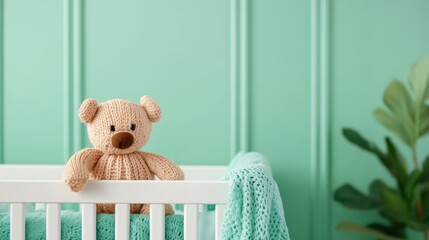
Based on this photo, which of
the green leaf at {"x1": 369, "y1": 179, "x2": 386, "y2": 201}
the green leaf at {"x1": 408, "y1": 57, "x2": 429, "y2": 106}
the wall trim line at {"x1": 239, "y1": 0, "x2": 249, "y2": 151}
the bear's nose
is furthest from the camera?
the wall trim line at {"x1": 239, "y1": 0, "x2": 249, "y2": 151}

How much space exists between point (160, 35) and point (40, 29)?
0.40 m

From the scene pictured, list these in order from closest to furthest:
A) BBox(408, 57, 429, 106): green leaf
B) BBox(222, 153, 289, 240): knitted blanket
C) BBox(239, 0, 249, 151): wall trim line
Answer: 1. BBox(222, 153, 289, 240): knitted blanket
2. BBox(408, 57, 429, 106): green leaf
3. BBox(239, 0, 249, 151): wall trim line

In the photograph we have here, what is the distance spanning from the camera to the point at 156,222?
4.09 feet

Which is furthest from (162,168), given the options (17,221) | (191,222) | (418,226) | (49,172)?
(418,226)

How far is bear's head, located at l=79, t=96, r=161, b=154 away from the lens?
4.61 feet

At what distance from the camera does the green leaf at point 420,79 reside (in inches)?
71.2

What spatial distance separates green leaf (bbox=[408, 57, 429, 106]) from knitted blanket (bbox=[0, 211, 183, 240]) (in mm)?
884

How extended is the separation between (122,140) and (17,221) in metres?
0.28

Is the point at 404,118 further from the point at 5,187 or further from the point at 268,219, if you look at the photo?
the point at 5,187

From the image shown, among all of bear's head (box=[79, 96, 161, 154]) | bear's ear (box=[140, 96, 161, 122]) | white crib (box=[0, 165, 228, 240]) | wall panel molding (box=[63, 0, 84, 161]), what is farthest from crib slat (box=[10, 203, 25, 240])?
wall panel molding (box=[63, 0, 84, 161])

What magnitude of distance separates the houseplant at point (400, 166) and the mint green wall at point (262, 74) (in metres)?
0.14

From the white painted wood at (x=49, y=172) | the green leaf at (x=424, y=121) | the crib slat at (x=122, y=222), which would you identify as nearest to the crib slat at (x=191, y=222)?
the crib slat at (x=122, y=222)

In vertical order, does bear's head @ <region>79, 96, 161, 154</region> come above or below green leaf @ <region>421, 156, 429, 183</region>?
above

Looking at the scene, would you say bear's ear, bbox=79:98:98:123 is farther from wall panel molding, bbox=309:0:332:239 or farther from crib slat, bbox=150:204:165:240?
wall panel molding, bbox=309:0:332:239
